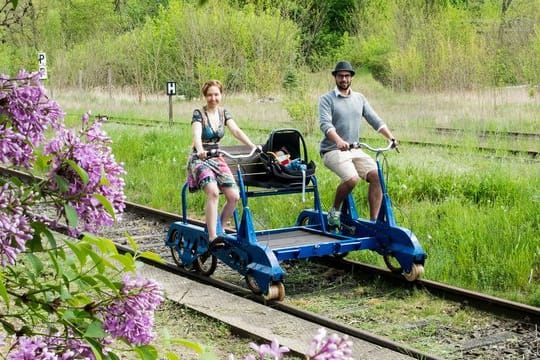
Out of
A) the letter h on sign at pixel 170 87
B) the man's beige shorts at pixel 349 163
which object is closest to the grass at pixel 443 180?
the letter h on sign at pixel 170 87

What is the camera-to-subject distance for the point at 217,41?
2614cm

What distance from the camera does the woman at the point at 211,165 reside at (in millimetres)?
8453

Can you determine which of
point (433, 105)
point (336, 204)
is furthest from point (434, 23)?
point (336, 204)

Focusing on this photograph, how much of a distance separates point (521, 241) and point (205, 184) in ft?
10.1

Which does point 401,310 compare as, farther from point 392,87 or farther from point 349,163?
point 392,87

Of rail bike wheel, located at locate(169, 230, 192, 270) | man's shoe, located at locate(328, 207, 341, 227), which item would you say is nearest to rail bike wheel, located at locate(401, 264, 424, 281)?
man's shoe, located at locate(328, 207, 341, 227)

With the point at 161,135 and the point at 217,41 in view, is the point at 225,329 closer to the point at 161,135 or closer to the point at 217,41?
the point at 161,135

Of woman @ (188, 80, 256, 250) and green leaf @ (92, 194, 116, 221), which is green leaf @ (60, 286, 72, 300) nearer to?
green leaf @ (92, 194, 116, 221)

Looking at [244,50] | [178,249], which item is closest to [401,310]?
[178,249]

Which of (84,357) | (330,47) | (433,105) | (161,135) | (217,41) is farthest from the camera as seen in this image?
(330,47)

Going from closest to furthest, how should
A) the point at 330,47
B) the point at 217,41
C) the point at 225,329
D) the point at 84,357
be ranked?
1. the point at 84,357
2. the point at 225,329
3. the point at 217,41
4. the point at 330,47

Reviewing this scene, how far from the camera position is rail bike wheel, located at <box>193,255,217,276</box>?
8805 mm

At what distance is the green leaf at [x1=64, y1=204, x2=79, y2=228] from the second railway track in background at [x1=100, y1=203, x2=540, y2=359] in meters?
4.09

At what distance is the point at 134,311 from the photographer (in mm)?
1998
